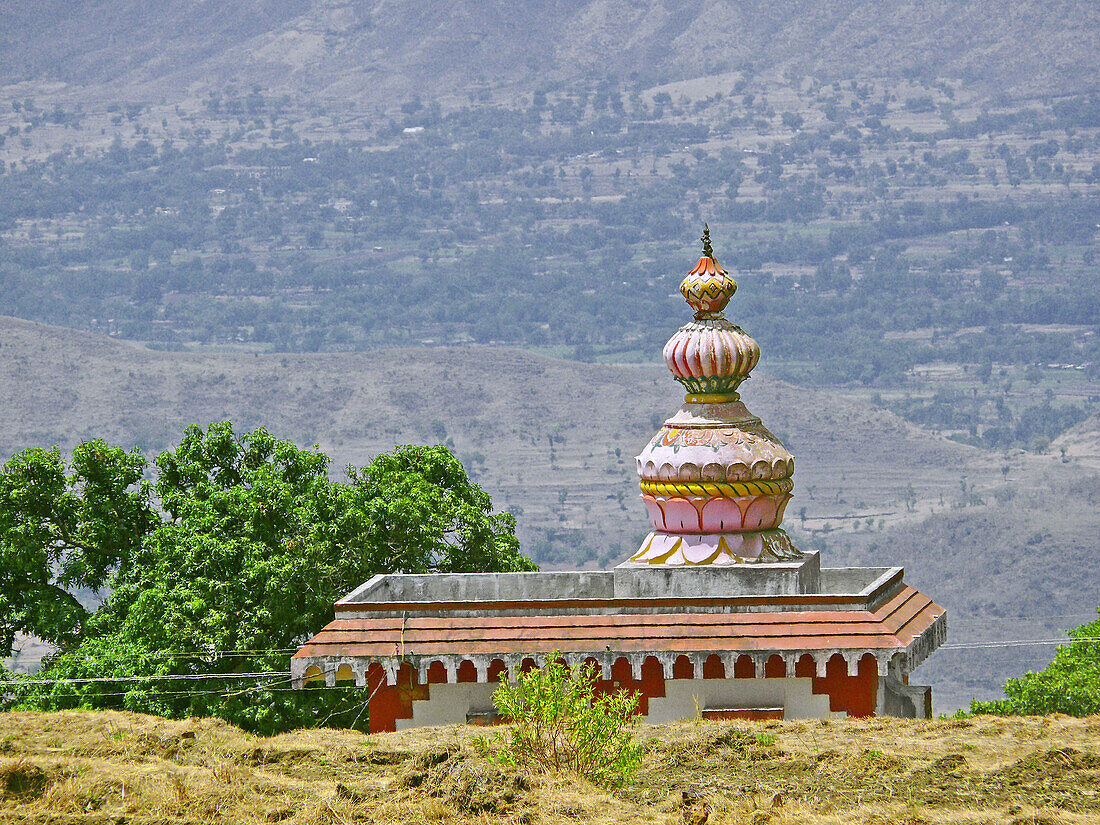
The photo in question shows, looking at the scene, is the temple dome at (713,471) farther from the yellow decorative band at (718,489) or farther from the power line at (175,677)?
the power line at (175,677)

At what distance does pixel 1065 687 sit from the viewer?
148 feet

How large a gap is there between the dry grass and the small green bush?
336 millimetres

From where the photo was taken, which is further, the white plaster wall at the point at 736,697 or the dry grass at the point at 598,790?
the white plaster wall at the point at 736,697

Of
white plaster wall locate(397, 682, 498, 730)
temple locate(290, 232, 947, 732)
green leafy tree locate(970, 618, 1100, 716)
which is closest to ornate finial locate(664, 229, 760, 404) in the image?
temple locate(290, 232, 947, 732)

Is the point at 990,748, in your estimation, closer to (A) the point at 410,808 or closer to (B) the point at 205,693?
(A) the point at 410,808

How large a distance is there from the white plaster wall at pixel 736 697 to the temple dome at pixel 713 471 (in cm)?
259

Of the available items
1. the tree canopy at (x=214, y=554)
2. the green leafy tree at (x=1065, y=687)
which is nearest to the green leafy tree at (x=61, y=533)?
the tree canopy at (x=214, y=554)

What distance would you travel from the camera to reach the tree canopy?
2789cm

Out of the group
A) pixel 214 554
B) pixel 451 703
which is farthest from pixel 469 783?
pixel 214 554

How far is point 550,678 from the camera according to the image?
1886cm

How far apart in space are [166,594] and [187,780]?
12.0 metres

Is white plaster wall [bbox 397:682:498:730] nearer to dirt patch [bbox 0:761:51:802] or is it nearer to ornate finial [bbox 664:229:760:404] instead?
ornate finial [bbox 664:229:760:404]

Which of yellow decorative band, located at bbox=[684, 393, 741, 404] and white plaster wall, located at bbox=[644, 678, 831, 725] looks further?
yellow decorative band, located at bbox=[684, 393, 741, 404]

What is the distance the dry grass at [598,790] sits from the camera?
16172 millimetres
